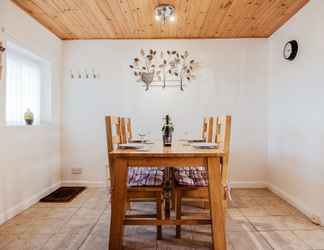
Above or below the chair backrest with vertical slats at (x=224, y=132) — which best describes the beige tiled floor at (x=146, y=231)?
below

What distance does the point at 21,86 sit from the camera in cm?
324

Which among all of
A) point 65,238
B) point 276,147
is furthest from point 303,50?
point 65,238

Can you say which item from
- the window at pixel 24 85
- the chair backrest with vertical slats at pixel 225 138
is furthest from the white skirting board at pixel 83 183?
the chair backrest with vertical slats at pixel 225 138

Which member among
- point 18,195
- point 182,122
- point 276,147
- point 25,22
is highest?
point 25,22

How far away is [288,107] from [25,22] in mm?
3232

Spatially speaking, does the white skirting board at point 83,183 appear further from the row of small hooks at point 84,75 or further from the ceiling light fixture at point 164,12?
the ceiling light fixture at point 164,12

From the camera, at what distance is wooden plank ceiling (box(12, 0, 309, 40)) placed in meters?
2.79

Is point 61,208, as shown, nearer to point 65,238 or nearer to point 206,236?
point 65,238

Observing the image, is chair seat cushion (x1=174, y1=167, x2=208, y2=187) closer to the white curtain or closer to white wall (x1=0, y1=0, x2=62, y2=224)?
white wall (x1=0, y1=0, x2=62, y2=224)

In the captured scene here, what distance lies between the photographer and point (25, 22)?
2.96m

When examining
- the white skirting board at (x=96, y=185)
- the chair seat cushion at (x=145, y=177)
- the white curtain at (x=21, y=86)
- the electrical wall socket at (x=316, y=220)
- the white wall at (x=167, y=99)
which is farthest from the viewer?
the white wall at (x=167, y=99)

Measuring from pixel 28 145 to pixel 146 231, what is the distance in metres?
1.70

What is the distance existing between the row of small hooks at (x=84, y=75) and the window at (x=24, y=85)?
42cm

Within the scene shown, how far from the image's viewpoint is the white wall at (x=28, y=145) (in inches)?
102
